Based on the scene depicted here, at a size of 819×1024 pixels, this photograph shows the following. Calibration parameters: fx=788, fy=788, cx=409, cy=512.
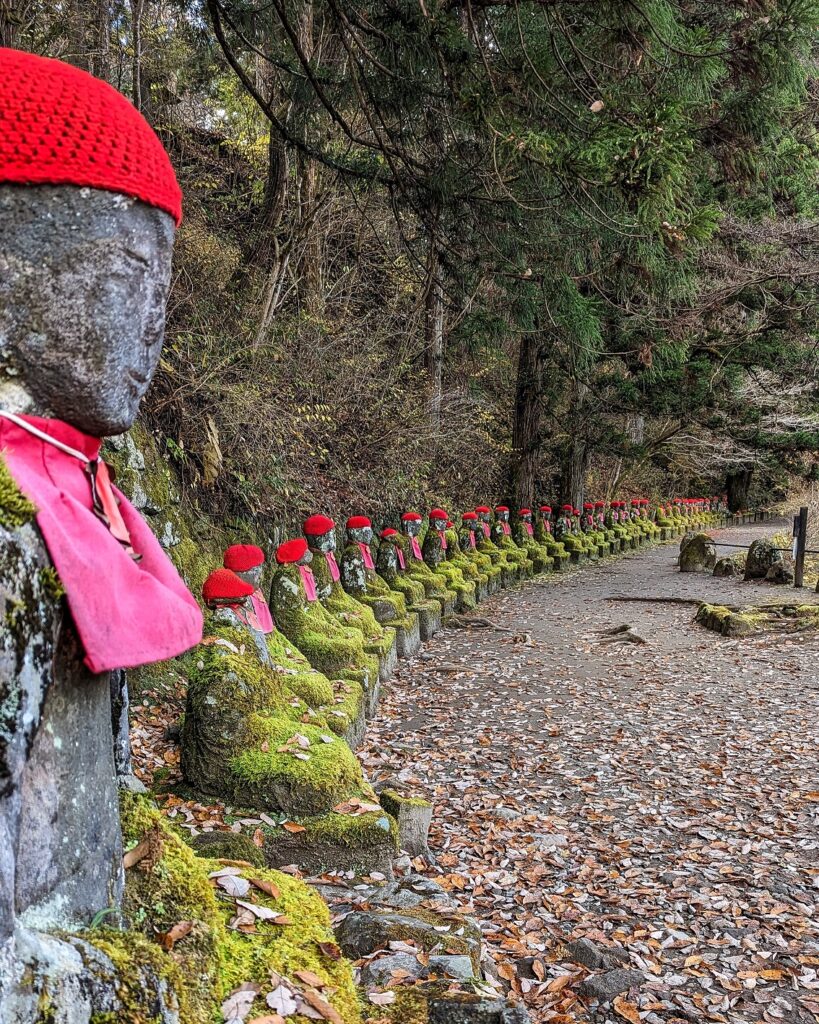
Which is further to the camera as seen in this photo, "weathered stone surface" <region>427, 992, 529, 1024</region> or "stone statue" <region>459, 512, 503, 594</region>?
"stone statue" <region>459, 512, 503, 594</region>

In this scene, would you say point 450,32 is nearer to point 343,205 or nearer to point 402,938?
point 402,938

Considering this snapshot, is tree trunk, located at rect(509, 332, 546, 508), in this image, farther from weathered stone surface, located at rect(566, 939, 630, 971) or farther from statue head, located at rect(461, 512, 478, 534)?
weathered stone surface, located at rect(566, 939, 630, 971)

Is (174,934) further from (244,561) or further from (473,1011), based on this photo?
(244,561)

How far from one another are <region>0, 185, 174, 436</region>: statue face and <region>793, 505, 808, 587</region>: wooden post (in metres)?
14.2

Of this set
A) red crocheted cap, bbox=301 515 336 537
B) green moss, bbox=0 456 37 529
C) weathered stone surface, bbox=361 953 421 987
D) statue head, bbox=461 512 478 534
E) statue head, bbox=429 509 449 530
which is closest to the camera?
green moss, bbox=0 456 37 529

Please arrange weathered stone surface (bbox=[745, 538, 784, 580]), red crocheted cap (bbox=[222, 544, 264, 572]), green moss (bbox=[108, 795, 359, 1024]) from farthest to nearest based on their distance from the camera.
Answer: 1. weathered stone surface (bbox=[745, 538, 784, 580])
2. red crocheted cap (bbox=[222, 544, 264, 572])
3. green moss (bbox=[108, 795, 359, 1024])

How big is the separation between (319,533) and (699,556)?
564 inches

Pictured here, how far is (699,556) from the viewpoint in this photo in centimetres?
1867

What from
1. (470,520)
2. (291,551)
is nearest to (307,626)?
(291,551)

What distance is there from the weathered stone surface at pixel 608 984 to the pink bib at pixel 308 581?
3.48m

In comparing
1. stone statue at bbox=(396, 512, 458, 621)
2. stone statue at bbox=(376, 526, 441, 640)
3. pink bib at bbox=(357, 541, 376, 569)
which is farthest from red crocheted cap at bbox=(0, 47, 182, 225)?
stone statue at bbox=(396, 512, 458, 621)

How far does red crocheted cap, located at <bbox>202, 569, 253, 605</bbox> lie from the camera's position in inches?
157

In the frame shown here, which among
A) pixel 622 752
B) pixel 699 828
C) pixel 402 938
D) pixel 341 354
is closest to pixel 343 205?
pixel 341 354

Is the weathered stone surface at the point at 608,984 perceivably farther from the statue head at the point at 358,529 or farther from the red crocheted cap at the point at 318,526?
the statue head at the point at 358,529
